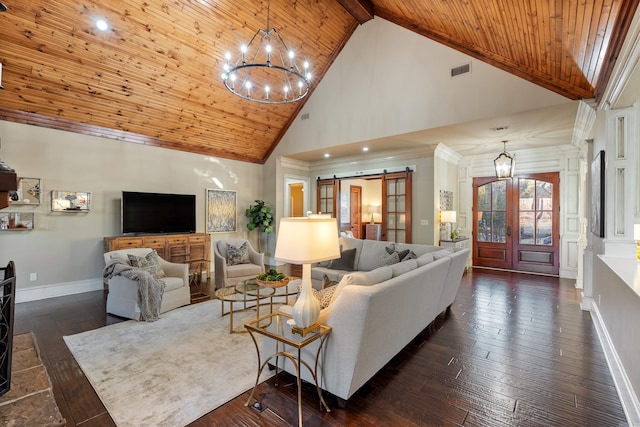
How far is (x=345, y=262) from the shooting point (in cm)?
500

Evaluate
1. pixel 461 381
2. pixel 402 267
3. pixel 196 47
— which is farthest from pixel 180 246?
pixel 461 381

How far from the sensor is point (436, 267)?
2957mm

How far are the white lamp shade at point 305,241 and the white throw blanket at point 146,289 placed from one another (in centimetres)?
248

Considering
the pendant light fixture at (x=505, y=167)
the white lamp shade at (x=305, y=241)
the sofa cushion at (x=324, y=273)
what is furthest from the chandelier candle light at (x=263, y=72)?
the pendant light fixture at (x=505, y=167)

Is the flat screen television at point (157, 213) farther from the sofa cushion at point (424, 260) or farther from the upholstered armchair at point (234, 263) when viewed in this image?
the sofa cushion at point (424, 260)

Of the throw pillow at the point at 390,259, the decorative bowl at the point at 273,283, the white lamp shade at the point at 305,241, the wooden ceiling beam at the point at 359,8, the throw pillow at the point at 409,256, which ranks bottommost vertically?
the decorative bowl at the point at 273,283

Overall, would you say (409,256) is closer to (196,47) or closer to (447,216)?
(447,216)

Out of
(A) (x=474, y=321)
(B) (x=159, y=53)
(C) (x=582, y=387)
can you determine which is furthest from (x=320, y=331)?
(B) (x=159, y=53)

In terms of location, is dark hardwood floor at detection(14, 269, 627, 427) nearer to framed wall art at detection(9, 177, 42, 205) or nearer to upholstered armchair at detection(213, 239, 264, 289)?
upholstered armchair at detection(213, 239, 264, 289)

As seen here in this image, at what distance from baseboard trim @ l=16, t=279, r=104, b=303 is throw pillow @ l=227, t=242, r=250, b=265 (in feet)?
7.75

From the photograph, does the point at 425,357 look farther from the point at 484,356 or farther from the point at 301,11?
the point at 301,11

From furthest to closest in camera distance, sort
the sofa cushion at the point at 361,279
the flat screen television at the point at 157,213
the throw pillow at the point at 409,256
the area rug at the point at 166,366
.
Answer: the flat screen television at the point at 157,213, the throw pillow at the point at 409,256, the sofa cushion at the point at 361,279, the area rug at the point at 166,366

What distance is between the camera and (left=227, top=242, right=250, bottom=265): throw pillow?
17.1 ft

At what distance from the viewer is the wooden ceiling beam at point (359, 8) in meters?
5.08
